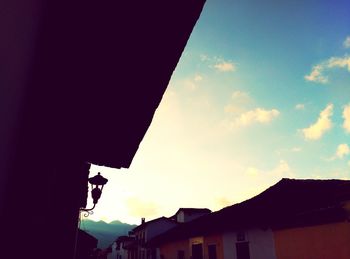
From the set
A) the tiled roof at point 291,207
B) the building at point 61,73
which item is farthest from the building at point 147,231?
the building at point 61,73

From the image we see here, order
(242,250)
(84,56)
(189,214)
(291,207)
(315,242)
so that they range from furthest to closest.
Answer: (189,214), (242,250), (291,207), (315,242), (84,56)

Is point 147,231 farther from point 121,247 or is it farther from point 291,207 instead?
point 291,207

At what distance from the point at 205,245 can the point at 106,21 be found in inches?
622

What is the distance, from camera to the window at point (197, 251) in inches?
629

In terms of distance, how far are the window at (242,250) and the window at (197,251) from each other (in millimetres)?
3607

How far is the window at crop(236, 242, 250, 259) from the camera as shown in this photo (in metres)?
12.4

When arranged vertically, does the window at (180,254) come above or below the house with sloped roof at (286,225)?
below

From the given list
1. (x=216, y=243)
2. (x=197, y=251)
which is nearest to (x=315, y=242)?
(x=216, y=243)

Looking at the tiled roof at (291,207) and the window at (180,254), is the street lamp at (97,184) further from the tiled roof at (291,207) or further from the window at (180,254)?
the window at (180,254)

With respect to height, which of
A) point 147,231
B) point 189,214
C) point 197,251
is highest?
point 189,214

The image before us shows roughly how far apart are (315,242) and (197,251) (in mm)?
8780

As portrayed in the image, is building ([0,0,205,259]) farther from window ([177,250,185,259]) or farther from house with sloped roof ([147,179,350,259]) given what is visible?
window ([177,250,185,259])

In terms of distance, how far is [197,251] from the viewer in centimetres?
1644

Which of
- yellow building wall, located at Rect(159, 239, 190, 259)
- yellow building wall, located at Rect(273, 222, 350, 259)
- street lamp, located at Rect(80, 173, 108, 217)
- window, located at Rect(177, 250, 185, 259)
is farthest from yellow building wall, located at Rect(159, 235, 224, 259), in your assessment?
street lamp, located at Rect(80, 173, 108, 217)
